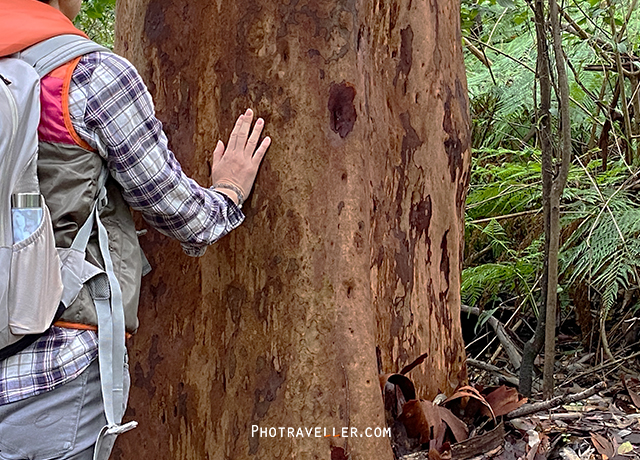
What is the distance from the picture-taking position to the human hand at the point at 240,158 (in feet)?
8.07

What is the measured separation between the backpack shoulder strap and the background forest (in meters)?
3.00

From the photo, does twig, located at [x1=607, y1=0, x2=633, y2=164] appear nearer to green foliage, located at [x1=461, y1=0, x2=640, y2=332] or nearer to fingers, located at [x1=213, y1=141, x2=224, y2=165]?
green foliage, located at [x1=461, y1=0, x2=640, y2=332]

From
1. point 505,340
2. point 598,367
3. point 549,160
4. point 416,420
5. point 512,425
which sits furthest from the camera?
point 505,340

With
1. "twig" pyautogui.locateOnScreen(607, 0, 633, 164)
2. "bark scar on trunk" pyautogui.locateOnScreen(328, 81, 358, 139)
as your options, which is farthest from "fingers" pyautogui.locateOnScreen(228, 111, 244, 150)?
"twig" pyautogui.locateOnScreen(607, 0, 633, 164)

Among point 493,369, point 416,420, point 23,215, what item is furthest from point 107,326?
point 493,369

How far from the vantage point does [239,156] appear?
2570mm

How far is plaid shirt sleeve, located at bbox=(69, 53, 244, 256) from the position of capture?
1.78 metres

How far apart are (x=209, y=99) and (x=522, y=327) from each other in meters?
3.71

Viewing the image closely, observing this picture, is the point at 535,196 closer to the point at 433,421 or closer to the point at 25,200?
the point at 433,421

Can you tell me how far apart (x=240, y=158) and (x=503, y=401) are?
1752 mm

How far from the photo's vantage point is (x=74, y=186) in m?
1.81

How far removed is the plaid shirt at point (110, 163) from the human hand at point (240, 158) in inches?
17.0

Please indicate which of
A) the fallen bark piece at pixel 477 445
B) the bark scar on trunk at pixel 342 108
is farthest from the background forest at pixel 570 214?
the bark scar on trunk at pixel 342 108

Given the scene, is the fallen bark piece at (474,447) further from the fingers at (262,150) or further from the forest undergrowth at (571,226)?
the fingers at (262,150)
